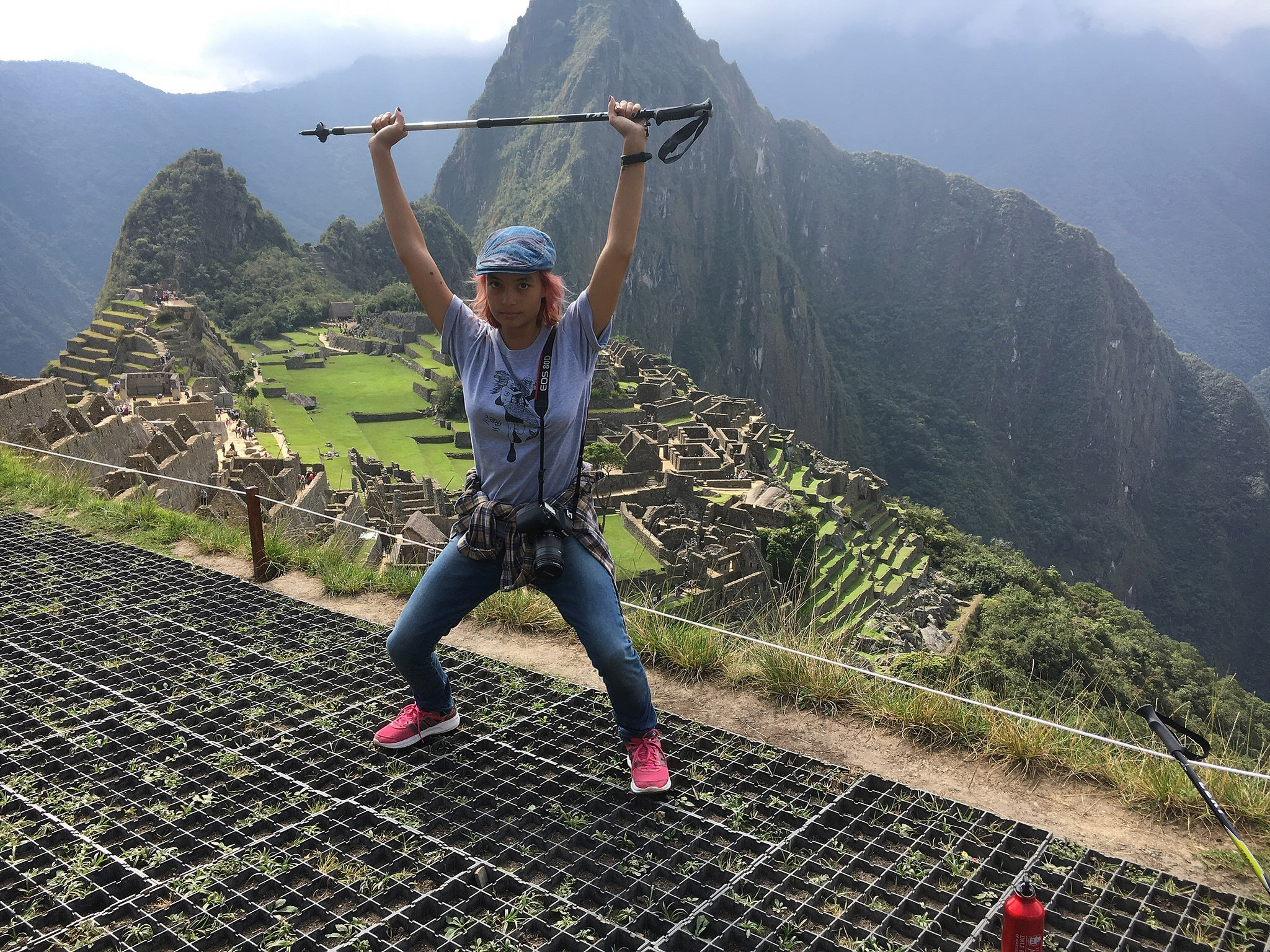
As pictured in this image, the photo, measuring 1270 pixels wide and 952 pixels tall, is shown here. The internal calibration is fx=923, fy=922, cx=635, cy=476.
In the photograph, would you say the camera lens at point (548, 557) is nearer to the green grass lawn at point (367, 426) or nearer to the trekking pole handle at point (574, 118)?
the trekking pole handle at point (574, 118)

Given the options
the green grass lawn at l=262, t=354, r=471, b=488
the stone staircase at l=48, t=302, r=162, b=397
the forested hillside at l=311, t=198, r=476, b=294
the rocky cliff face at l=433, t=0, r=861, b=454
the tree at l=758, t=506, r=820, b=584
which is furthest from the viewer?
the rocky cliff face at l=433, t=0, r=861, b=454

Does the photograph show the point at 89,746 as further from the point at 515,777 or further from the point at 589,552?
the point at 589,552

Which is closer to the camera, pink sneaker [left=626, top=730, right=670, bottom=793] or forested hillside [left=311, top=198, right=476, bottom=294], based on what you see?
pink sneaker [left=626, top=730, right=670, bottom=793]

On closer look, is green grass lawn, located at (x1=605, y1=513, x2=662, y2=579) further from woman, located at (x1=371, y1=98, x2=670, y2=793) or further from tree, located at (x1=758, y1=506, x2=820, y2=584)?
woman, located at (x1=371, y1=98, x2=670, y2=793)

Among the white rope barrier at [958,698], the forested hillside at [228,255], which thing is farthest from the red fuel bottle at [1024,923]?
the forested hillside at [228,255]

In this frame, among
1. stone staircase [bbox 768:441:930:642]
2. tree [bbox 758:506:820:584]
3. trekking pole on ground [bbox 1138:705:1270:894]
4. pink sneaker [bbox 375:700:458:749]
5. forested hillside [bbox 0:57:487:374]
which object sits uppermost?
forested hillside [bbox 0:57:487:374]

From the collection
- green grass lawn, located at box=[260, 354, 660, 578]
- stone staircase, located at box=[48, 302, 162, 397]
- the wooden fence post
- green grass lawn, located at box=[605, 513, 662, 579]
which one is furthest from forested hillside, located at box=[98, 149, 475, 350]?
the wooden fence post

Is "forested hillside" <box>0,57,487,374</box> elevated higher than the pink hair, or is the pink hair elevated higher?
"forested hillside" <box>0,57,487,374</box>

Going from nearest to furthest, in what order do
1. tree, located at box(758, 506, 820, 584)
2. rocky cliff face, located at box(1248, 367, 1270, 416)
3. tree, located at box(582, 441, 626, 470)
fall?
tree, located at box(758, 506, 820, 584), tree, located at box(582, 441, 626, 470), rocky cliff face, located at box(1248, 367, 1270, 416)
